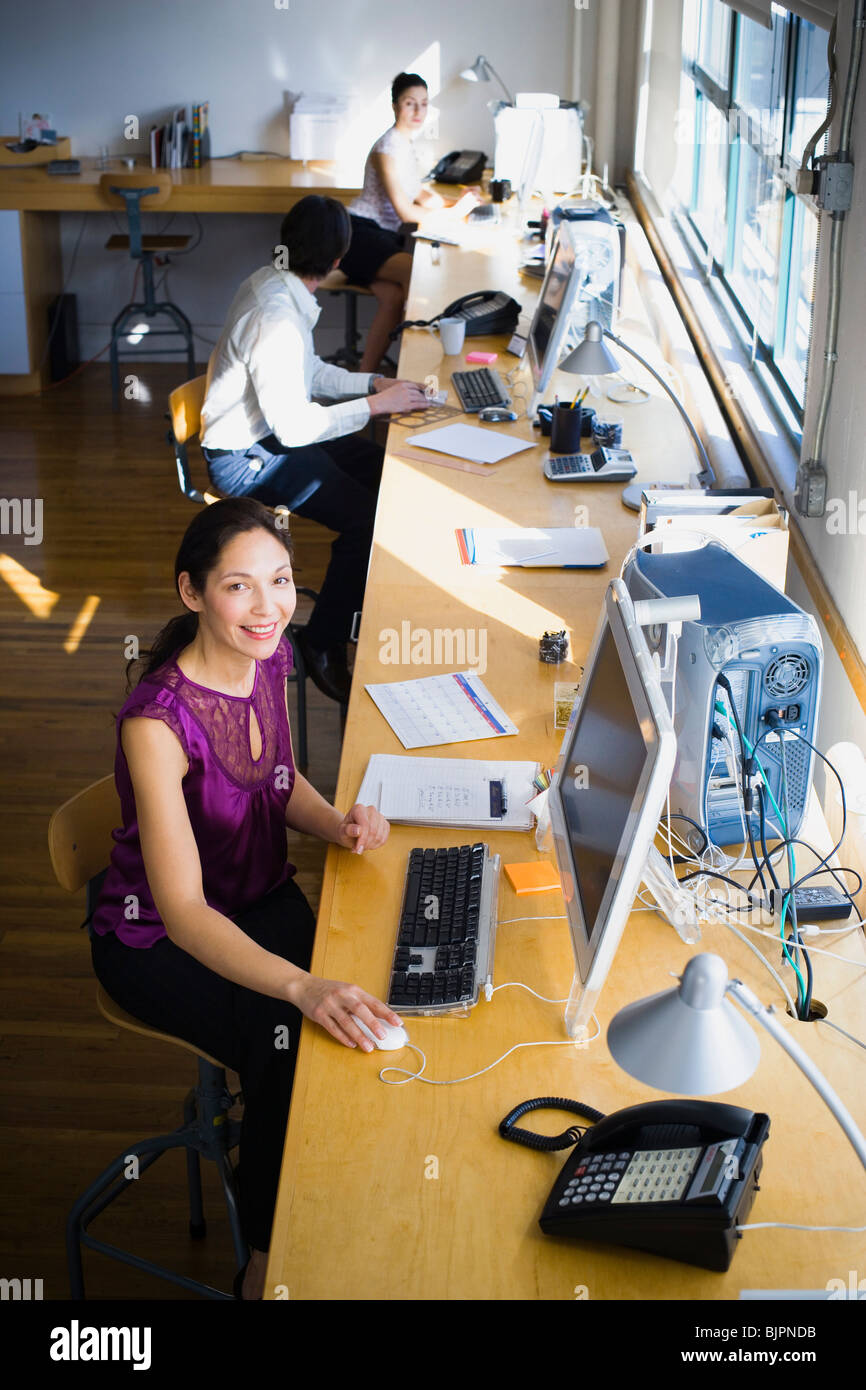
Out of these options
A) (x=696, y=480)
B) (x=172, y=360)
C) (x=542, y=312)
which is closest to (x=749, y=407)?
(x=696, y=480)

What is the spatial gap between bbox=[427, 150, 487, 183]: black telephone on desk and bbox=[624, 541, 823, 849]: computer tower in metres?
4.74

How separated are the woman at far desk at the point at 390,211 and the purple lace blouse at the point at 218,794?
3913 millimetres

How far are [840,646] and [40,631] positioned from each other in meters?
2.81

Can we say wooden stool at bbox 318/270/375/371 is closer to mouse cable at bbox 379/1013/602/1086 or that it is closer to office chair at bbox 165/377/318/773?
office chair at bbox 165/377/318/773

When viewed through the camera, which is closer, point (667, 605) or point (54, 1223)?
point (667, 605)

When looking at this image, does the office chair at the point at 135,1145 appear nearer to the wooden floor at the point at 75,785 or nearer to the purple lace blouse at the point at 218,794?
the purple lace blouse at the point at 218,794

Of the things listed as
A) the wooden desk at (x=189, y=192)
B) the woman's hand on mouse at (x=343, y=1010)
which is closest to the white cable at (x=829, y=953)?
the woman's hand on mouse at (x=343, y=1010)

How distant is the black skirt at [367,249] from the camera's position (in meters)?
5.62

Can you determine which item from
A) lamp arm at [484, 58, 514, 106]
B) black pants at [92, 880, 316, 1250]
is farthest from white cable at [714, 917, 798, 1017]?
lamp arm at [484, 58, 514, 106]

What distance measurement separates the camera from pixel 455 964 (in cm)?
165

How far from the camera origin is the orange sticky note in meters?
1.81

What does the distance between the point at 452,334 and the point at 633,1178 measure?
3.18 meters

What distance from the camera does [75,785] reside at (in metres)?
3.40

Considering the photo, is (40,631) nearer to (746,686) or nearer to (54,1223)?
(54,1223)
